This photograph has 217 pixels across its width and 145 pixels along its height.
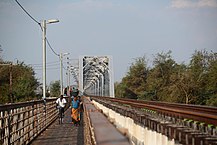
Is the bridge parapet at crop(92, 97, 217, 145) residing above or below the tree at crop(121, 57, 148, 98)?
below

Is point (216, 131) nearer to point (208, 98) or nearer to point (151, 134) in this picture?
point (151, 134)

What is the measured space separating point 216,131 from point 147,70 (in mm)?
70685

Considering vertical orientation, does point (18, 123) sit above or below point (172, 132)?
below

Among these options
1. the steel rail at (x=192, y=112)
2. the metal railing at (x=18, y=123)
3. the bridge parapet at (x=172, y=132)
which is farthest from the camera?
the metal railing at (x=18, y=123)

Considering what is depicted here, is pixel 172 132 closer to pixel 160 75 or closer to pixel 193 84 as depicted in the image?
pixel 193 84

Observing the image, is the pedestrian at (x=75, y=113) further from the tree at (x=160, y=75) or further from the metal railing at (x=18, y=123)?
the tree at (x=160, y=75)

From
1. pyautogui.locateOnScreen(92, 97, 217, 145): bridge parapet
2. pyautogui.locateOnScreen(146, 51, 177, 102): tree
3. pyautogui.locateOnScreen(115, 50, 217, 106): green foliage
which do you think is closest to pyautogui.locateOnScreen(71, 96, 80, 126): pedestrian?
pyautogui.locateOnScreen(92, 97, 217, 145): bridge parapet

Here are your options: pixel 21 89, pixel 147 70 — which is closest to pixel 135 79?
pixel 147 70

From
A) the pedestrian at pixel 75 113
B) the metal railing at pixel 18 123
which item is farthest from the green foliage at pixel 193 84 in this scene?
the metal railing at pixel 18 123

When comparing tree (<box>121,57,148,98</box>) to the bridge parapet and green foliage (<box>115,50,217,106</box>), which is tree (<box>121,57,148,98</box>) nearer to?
green foliage (<box>115,50,217,106</box>)

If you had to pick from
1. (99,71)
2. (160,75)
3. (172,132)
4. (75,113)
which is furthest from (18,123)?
(99,71)

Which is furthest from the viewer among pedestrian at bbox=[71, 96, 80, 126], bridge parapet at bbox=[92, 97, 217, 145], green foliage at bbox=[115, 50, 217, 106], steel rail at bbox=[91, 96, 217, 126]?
green foliage at bbox=[115, 50, 217, 106]

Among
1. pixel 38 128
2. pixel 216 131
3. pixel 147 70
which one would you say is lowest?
pixel 38 128

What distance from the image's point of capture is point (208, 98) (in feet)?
130
